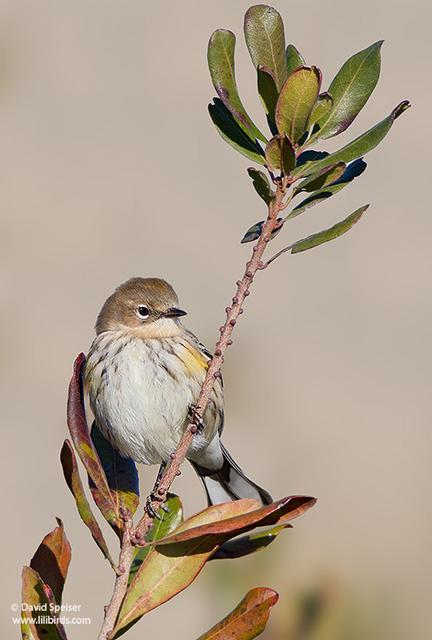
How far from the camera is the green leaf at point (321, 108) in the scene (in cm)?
169

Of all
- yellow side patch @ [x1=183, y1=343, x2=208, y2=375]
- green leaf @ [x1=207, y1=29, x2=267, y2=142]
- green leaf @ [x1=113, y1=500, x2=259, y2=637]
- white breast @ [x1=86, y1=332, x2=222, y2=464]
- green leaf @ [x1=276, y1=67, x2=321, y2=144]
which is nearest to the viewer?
green leaf @ [x1=113, y1=500, x2=259, y2=637]

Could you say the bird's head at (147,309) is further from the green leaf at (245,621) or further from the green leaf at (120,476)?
the green leaf at (245,621)

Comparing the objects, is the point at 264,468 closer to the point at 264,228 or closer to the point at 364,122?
the point at 364,122

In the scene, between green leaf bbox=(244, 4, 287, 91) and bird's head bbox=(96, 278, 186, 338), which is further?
bird's head bbox=(96, 278, 186, 338)

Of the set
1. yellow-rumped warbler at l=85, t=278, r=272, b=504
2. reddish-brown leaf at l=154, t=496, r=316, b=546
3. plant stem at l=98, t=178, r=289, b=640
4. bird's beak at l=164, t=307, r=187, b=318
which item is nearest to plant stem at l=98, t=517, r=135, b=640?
plant stem at l=98, t=178, r=289, b=640

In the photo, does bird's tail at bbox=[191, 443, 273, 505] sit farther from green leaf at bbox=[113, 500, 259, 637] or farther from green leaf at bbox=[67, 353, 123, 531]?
green leaf at bbox=[113, 500, 259, 637]

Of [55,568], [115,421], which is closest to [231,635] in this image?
[55,568]

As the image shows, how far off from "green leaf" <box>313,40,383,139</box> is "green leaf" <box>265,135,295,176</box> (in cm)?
8

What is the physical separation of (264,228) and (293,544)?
2.34 ft

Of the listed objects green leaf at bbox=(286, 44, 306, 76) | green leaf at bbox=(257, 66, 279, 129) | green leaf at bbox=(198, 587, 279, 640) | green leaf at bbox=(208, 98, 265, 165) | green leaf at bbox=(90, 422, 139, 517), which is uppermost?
green leaf at bbox=(286, 44, 306, 76)

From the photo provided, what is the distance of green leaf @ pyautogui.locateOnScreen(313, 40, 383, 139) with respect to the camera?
1682 millimetres

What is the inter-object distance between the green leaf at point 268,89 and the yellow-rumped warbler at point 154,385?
1.44 meters

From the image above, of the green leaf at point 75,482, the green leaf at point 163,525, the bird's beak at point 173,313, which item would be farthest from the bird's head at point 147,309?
the green leaf at point 75,482

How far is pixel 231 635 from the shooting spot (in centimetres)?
146
